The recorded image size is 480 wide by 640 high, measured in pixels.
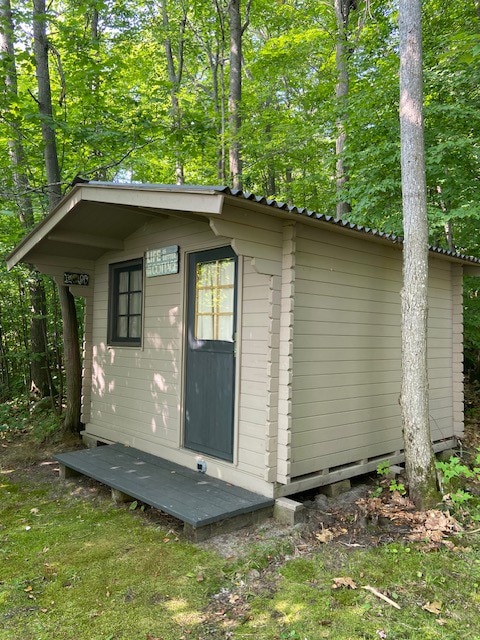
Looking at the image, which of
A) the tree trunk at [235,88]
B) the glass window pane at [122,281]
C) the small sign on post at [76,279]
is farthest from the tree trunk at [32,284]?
the tree trunk at [235,88]

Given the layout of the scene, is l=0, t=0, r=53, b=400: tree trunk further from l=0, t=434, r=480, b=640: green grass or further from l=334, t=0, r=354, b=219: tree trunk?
l=334, t=0, r=354, b=219: tree trunk

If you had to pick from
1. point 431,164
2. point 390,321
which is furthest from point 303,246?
point 431,164

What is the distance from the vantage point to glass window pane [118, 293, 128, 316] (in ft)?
18.6

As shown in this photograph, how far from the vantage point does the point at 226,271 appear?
420 centimetres

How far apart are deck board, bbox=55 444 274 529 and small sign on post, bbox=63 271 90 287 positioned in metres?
2.19

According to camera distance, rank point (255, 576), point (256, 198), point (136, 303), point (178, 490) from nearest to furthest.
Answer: point (255, 576) < point (256, 198) < point (178, 490) < point (136, 303)

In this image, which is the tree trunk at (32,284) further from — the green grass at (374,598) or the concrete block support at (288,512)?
the green grass at (374,598)

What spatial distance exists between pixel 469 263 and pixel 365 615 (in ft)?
14.7

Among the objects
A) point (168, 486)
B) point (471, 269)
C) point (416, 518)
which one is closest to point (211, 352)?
point (168, 486)

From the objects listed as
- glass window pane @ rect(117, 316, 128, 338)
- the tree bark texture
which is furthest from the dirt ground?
the tree bark texture

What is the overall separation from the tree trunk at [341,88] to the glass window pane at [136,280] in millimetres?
3527

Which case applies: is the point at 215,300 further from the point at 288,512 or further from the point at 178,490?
the point at 288,512

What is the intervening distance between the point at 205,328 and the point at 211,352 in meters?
0.25

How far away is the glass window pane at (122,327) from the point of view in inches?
223
